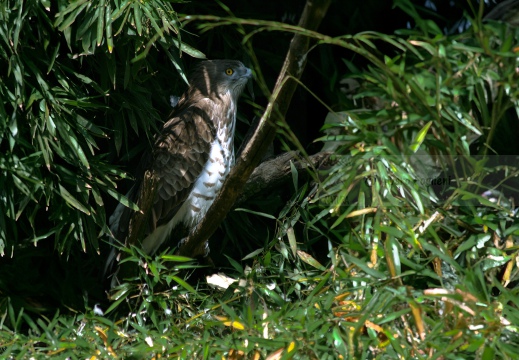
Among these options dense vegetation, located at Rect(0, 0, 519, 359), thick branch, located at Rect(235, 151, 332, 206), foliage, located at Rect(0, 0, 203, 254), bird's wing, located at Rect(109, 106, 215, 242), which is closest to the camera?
dense vegetation, located at Rect(0, 0, 519, 359)

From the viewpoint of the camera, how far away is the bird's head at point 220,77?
3.40 m

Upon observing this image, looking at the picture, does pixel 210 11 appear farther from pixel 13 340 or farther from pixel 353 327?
pixel 353 327

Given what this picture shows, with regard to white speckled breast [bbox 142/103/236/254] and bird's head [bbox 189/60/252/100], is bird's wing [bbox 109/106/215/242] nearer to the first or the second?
white speckled breast [bbox 142/103/236/254]

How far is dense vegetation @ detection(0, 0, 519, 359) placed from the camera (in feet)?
5.40

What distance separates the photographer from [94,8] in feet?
7.93

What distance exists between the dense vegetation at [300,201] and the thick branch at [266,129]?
131 millimetres

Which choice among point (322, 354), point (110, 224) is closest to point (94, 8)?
point (110, 224)

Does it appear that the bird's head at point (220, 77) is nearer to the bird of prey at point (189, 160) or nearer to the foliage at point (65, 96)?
the bird of prey at point (189, 160)

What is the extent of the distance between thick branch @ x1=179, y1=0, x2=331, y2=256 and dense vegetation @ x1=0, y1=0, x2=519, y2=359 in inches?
5.2

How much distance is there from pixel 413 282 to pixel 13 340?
1.06 m

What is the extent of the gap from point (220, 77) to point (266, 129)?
1406mm

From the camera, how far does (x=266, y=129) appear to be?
6.86 feet

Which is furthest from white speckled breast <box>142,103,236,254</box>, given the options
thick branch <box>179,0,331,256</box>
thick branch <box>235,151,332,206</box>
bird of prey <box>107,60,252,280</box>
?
thick branch <box>179,0,331,256</box>

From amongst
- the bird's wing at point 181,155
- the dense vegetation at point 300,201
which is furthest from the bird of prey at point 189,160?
the dense vegetation at point 300,201
